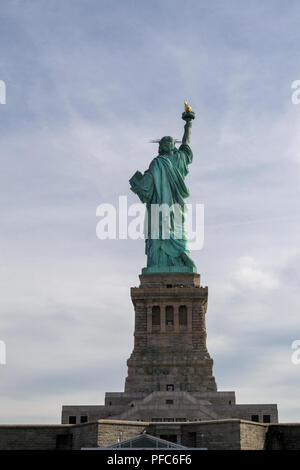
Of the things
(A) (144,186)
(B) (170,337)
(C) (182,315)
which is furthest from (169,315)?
(A) (144,186)

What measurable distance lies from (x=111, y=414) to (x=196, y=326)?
1060 cm

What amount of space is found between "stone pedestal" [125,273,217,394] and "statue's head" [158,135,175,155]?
11.1 metres

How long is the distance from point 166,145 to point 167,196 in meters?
4.59

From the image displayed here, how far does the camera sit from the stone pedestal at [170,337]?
51.2 m

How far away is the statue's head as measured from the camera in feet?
196

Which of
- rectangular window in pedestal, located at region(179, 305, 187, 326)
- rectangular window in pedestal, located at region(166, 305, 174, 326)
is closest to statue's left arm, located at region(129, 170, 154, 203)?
rectangular window in pedestal, located at region(166, 305, 174, 326)

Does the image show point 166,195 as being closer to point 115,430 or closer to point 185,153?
point 185,153

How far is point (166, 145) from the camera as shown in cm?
5981

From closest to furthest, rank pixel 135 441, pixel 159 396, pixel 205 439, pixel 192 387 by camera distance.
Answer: pixel 135 441
pixel 205 439
pixel 159 396
pixel 192 387

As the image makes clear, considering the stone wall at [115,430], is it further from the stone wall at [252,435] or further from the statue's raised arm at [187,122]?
the statue's raised arm at [187,122]

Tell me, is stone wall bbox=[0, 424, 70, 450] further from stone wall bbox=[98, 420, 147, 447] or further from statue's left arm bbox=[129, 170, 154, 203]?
statue's left arm bbox=[129, 170, 154, 203]

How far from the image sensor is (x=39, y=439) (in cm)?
4019

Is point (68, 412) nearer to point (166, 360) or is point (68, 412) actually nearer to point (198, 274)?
point (166, 360)
